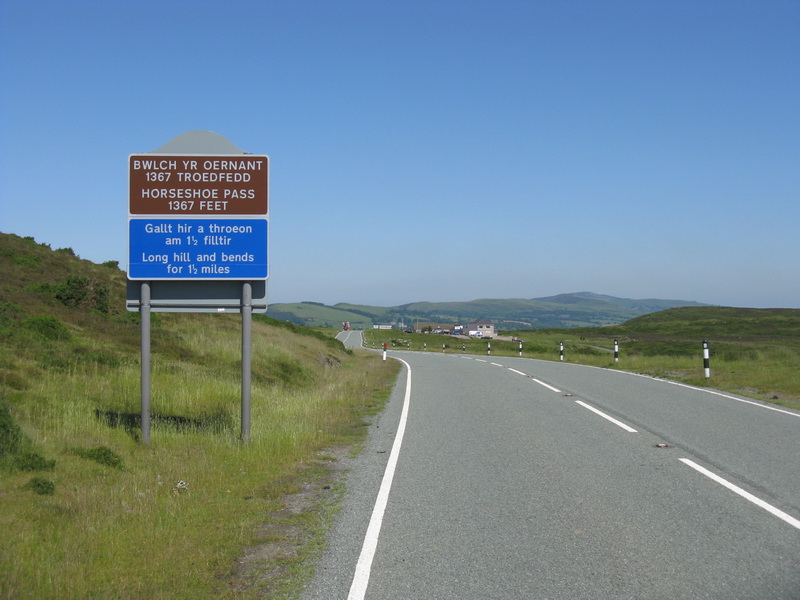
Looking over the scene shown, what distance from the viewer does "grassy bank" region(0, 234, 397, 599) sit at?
16.7 feet

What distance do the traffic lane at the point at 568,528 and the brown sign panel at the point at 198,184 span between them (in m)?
4.61

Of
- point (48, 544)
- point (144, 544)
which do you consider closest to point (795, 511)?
point (144, 544)

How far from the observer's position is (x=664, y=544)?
5738 millimetres

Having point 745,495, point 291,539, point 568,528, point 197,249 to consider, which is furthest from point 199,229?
point 745,495

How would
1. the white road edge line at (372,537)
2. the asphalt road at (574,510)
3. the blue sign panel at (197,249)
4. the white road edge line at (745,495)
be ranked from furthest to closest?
1. the blue sign panel at (197,249)
2. the white road edge line at (745,495)
3. the asphalt road at (574,510)
4. the white road edge line at (372,537)

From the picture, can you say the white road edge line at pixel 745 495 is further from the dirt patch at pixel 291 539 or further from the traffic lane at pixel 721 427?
the dirt patch at pixel 291 539

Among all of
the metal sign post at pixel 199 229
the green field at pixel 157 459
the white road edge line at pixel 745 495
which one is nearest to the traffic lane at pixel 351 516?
the green field at pixel 157 459

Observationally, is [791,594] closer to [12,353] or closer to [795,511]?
[795,511]

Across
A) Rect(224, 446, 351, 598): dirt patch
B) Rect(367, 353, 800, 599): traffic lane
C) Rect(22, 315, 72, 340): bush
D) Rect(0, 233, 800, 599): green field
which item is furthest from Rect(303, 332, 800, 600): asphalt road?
Rect(22, 315, 72, 340): bush

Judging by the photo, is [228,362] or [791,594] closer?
[791,594]

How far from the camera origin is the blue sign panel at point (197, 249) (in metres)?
10.9

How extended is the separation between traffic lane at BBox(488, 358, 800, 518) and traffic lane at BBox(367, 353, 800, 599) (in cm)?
53

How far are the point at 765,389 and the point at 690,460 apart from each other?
11.4m

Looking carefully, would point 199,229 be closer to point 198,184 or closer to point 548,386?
point 198,184
